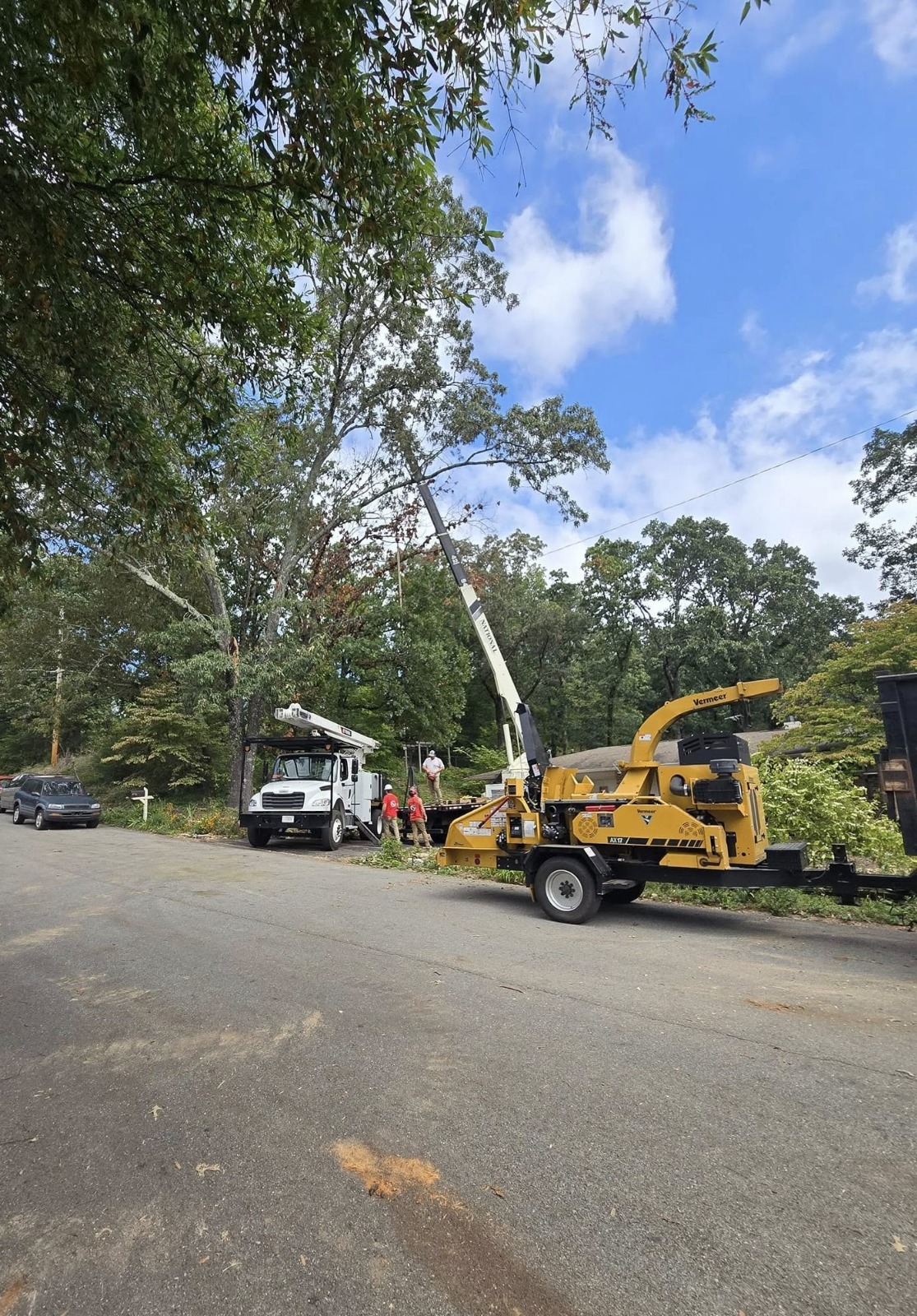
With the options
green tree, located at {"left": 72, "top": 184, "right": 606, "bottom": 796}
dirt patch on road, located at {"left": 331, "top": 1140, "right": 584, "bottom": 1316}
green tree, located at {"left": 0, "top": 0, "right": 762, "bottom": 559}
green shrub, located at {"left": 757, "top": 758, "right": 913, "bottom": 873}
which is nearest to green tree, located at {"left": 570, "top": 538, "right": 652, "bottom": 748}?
Result: green tree, located at {"left": 72, "top": 184, "right": 606, "bottom": 796}

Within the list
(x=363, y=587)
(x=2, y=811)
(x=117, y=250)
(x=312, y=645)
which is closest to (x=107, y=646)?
(x=2, y=811)

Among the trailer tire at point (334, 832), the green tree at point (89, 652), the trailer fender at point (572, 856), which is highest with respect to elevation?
the green tree at point (89, 652)

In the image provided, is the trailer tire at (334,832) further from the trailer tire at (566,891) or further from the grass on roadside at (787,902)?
the trailer tire at (566,891)

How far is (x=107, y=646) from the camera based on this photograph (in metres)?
28.7

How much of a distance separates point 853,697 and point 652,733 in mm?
11521

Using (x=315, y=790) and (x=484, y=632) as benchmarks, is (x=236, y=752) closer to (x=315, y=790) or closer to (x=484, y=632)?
(x=315, y=790)

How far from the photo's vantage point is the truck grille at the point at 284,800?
1557cm

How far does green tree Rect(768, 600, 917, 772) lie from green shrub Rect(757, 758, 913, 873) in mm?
4101

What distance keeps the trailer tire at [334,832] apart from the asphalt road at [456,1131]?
8811mm

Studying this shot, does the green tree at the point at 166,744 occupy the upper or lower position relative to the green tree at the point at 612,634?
lower

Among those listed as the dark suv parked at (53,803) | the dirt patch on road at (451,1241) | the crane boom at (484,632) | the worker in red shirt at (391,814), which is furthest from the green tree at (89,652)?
the dirt patch on road at (451,1241)

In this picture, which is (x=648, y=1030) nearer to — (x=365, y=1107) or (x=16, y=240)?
(x=365, y=1107)

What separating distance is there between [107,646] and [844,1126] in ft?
100

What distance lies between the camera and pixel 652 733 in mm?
8391
